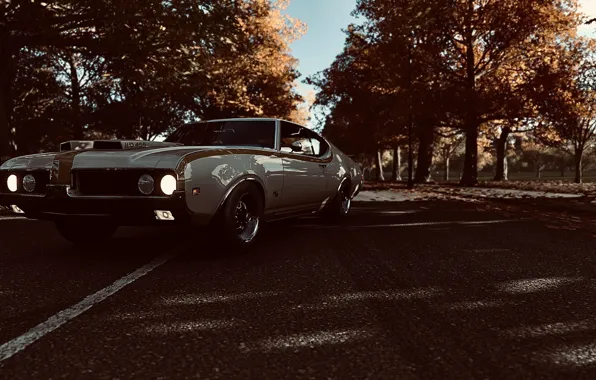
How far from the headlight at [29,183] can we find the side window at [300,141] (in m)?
2.59

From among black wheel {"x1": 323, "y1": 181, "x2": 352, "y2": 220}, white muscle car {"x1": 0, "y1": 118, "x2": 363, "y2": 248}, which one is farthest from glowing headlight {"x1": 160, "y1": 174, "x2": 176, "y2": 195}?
black wheel {"x1": 323, "y1": 181, "x2": 352, "y2": 220}

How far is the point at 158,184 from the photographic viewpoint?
3.78 meters

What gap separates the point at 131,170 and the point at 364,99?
85.7ft

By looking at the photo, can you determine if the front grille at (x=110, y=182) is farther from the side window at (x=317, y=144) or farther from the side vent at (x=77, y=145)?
the side window at (x=317, y=144)

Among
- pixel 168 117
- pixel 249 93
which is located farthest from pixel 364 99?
pixel 168 117

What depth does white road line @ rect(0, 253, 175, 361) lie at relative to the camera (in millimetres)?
2182

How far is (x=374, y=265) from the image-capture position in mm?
4090

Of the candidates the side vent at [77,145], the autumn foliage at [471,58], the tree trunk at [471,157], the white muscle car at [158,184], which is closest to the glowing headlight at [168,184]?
the white muscle car at [158,184]

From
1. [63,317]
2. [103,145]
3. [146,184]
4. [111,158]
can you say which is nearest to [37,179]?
[103,145]

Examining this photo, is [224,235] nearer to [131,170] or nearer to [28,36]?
[131,170]

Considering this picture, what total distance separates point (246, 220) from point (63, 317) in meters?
2.23

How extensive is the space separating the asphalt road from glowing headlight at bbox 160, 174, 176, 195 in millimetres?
687

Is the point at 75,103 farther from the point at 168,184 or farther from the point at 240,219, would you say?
the point at 168,184

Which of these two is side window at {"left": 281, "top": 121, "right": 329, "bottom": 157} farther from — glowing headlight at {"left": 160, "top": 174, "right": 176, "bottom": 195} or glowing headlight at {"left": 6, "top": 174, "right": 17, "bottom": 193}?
glowing headlight at {"left": 6, "top": 174, "right": 17, "bottom": 193}
